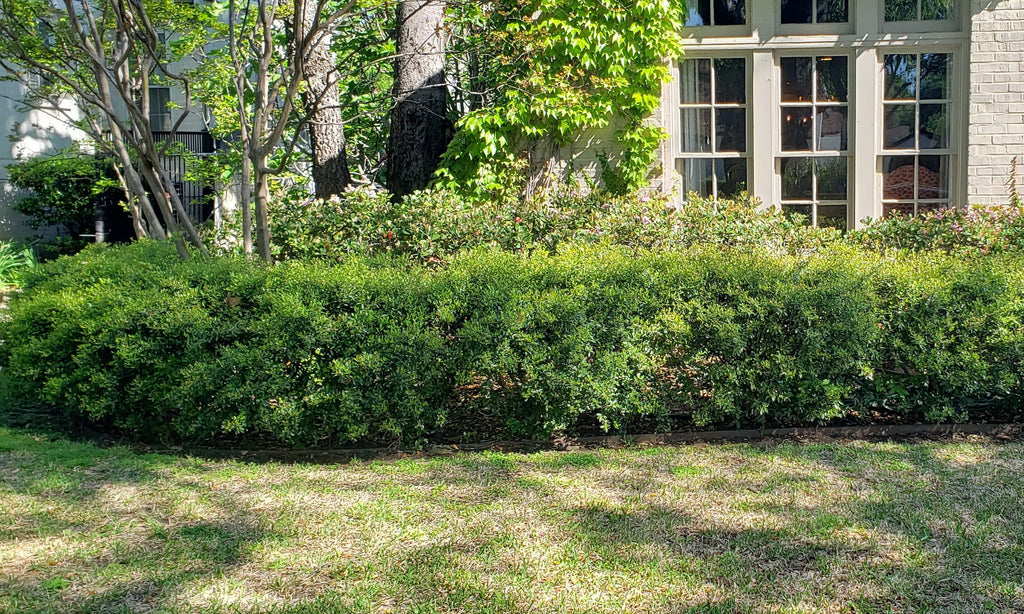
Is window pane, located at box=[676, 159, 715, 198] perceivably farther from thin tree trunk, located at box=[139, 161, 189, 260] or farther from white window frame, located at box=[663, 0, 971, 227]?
thin tree trunk, located at box=[139, 161, 189, 260]

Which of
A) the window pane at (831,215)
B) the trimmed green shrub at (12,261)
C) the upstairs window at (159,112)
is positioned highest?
the upstairs window at (159,112)

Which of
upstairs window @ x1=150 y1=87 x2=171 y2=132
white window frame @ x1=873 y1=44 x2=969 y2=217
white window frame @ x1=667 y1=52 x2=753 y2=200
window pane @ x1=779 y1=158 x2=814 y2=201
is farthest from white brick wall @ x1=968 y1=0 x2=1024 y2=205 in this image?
upstairs window @ x1=150 y1=87 x2=171 y2=132

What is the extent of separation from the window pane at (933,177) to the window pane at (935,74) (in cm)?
65

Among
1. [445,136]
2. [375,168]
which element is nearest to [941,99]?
[445,136]

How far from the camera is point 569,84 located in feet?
29.4

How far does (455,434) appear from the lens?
5398mm

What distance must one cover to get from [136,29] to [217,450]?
3.51 m

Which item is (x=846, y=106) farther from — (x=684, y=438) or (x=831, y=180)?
(x=684, y=438)

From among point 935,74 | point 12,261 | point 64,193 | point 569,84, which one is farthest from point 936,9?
point 64,193

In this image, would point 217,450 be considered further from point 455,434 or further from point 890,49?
point 890,49

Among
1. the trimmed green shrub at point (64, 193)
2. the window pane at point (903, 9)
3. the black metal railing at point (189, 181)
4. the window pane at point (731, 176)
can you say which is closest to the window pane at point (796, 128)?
the window pane at point (731, 176)

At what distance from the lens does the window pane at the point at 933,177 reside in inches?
367

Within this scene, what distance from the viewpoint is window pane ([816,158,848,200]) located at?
9.39 meters

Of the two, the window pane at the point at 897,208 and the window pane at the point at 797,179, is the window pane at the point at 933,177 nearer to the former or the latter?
the window pane at the point at 897,208
